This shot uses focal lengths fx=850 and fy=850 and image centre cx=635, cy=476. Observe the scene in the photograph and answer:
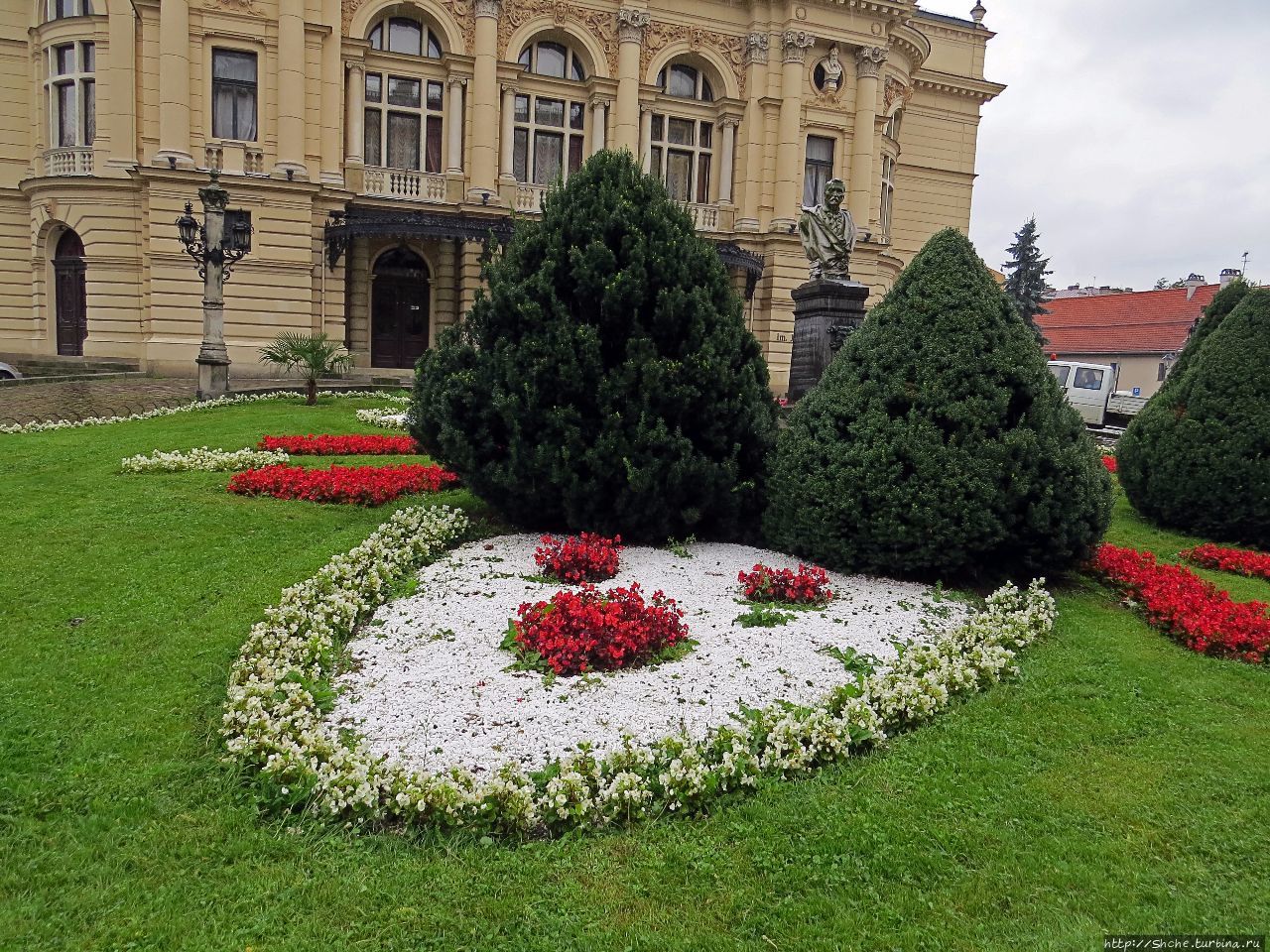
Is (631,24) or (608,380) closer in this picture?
(608,380)

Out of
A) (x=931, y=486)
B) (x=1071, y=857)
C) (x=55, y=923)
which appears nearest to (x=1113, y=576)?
(x=931, y=486)

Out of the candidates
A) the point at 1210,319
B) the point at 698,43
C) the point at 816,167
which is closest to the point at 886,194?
the point at 816,167

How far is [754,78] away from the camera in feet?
97.7

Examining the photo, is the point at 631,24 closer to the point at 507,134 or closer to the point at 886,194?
the point at 507,134

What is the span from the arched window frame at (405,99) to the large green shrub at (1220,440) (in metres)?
23.8

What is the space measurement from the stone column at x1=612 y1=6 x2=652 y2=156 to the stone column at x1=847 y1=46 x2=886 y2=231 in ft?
26.0

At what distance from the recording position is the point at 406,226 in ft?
80.8

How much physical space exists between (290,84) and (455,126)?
16.6 feet

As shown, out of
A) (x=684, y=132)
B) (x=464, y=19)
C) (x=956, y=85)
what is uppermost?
(x=956, y=85)

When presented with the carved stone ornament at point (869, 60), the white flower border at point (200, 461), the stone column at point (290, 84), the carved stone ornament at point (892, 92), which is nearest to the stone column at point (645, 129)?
the carved stone ornament at point (869, 60)

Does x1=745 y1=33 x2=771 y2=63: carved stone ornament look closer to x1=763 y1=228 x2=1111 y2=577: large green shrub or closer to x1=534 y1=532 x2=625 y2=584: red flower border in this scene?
x1=763 y1=228 x2=1111 y2=577: large green shrub

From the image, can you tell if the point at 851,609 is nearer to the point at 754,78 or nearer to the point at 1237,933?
the point at 1237,933

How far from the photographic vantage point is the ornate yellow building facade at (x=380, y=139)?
24.0 metres

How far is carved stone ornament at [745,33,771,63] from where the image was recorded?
29.3 metres
